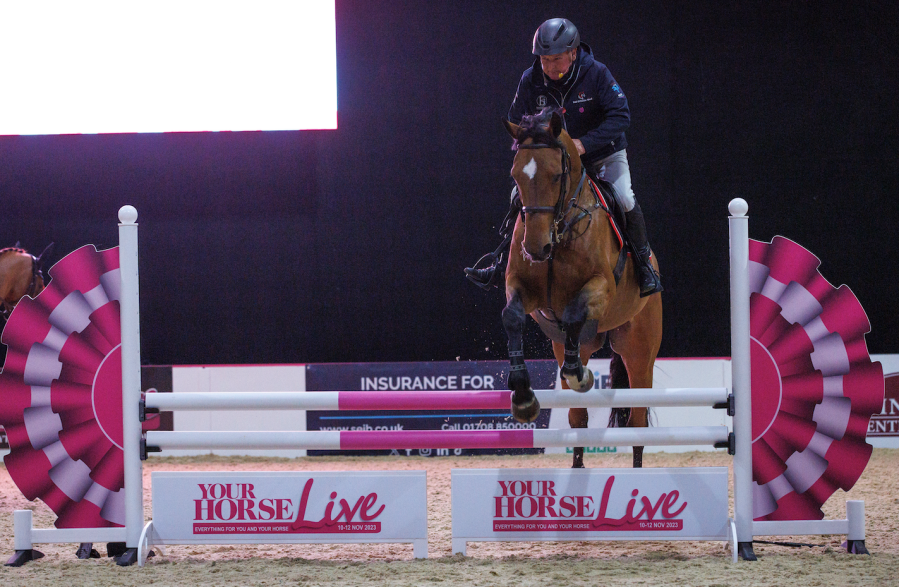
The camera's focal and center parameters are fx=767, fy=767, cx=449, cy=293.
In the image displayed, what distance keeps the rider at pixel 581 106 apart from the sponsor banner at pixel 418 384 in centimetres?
274

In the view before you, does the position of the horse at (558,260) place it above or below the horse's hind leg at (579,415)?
above

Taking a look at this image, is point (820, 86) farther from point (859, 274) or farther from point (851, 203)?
point (859, 274)

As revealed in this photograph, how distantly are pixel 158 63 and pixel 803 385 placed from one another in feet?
18.0

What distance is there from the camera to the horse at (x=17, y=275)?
6273 millimetres

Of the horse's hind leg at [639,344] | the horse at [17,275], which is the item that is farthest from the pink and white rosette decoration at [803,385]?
the horse at [17,275]

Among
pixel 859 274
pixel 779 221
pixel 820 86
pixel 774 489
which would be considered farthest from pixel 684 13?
pixel 774 489

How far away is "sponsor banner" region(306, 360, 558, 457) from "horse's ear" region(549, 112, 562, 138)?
3.39 m

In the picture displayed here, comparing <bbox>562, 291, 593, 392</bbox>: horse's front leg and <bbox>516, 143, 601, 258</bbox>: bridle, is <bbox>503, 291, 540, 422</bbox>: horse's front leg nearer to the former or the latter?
<bbox>562, 291, 593, 392</bbox>: horse's front leg

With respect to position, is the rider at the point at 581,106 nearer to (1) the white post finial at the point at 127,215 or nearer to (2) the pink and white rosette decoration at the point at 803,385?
(2) the pink and white rosette decoration at the point at 803,385

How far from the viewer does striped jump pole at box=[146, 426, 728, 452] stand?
306cm

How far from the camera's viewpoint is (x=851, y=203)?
689 centimetres

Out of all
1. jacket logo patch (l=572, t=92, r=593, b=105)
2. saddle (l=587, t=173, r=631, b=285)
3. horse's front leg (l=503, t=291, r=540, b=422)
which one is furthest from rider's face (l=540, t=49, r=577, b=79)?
horse's front leg (l=503, t=291, r=540, b=422)

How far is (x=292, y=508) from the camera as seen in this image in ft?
10.3

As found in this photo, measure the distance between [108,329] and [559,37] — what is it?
2.20m
